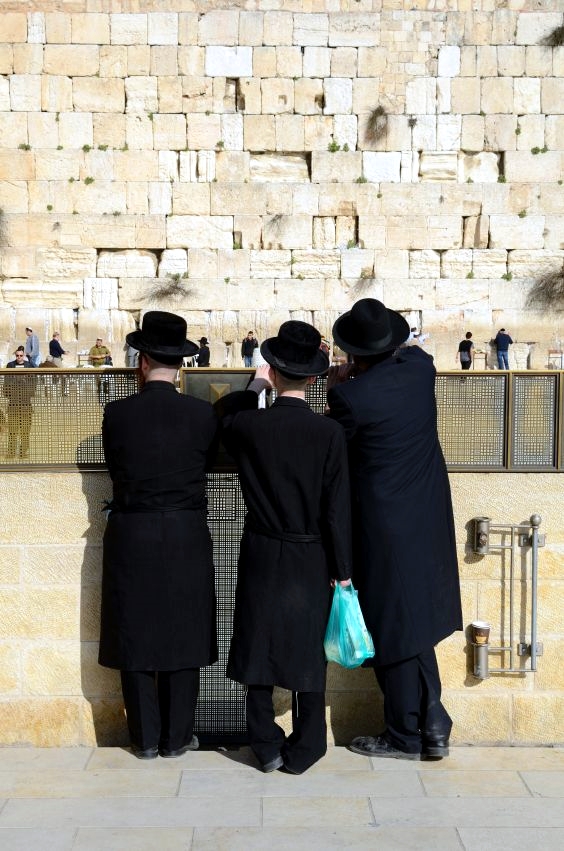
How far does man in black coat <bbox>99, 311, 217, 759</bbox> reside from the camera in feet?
13.0

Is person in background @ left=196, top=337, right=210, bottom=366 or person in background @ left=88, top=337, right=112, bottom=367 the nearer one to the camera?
person in background @ left=88, top=337, right=112, bottom=367

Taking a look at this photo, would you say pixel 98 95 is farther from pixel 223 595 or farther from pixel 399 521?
pixel 399 521

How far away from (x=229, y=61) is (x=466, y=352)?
8.22 meters

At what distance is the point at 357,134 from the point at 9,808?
789 inches

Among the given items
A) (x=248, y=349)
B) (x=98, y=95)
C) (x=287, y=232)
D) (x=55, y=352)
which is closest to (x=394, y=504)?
(x=248, y=349)

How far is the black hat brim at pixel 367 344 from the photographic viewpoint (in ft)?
13.1

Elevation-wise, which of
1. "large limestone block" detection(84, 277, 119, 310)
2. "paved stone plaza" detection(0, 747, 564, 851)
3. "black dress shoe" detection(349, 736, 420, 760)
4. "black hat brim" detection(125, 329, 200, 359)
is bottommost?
"paved stone plaza" detection(0, 747, 564, 851)

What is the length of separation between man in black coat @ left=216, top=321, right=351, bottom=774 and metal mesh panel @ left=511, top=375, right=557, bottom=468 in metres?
0.99

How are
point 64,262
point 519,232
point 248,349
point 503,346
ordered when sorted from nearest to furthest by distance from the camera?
point 248,349
point 503,346
point 64,262
point 519,232

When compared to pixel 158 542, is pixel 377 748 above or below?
below

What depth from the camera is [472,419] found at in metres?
4.42

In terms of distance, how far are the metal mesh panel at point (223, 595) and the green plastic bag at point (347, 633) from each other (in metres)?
0.79

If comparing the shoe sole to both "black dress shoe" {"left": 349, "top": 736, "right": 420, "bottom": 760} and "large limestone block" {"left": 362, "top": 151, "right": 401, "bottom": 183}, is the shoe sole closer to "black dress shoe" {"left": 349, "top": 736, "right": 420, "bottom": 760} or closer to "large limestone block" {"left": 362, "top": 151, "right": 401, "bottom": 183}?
"black dress shoe" {"left": 349, "top": 736, "right": 420, "bottom": 760}

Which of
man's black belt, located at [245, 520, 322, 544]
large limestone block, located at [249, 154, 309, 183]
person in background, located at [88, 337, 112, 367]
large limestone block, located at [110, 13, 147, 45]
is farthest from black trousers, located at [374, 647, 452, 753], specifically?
large limestone block, located at [110, 13, 147, 45]
